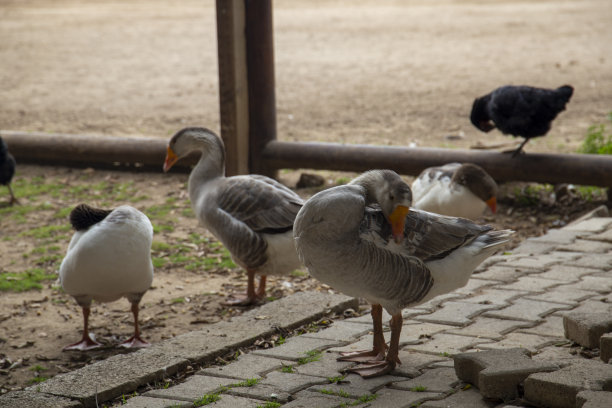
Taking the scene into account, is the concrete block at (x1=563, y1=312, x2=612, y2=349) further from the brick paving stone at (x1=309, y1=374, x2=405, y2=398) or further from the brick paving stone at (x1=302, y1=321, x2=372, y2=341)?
the brick paving stone at (x1=302, y1=321, x2=372, y2=341)

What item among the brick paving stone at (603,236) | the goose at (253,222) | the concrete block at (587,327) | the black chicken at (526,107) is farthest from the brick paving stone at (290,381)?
the black chicken at (526,107)

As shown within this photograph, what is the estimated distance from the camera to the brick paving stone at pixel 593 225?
6660 mm

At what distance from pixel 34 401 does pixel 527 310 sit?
9.45ft

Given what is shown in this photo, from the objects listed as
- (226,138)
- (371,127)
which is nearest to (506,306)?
(226,138)

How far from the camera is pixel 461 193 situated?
6445 mm

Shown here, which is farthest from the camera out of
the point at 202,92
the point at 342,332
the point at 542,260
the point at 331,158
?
the point at 202,92

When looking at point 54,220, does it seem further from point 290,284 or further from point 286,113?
point 286,113

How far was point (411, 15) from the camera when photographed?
76.0 feet

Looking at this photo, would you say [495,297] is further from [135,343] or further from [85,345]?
[85,345]

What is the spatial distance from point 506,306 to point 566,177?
2621 millimetres

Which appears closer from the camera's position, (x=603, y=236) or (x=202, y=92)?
(x=603, y=236)

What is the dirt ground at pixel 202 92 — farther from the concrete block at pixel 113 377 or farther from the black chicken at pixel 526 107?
the black chicken at pixel 526 107

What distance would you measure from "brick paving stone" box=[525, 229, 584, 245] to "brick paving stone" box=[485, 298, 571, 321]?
1.51 metres

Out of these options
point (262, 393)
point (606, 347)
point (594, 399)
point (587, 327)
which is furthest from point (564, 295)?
point (262, 393)
